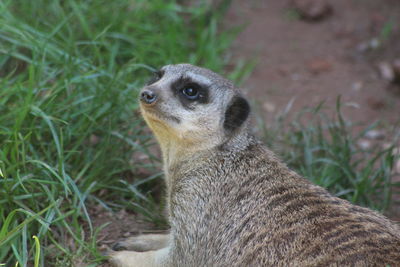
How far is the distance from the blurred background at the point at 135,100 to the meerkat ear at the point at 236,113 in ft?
3.17

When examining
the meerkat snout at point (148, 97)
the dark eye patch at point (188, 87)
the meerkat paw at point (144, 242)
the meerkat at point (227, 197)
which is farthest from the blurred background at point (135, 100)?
the dark eye patch at point (188, 87)

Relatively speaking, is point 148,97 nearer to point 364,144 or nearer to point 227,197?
point 227,197

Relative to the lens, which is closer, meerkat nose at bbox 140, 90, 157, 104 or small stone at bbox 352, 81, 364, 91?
meerkat nose at bbox 140, 90, 157, 104

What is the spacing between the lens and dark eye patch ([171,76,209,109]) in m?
3.70

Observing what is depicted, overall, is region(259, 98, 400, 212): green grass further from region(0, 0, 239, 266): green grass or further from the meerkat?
region(0, 0, 239, 266): green grass

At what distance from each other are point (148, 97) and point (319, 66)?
3.69m

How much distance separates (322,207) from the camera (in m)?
3.41

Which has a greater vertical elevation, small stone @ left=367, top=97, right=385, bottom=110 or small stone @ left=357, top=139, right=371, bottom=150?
small stone @ left=367, top=97, right=385, bottom=110

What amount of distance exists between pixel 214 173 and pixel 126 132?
43.8 inches

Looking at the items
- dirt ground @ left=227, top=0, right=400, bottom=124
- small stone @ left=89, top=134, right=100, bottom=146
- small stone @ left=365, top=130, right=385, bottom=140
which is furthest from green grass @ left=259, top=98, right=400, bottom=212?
small stone @ left=89, top=134, right=100, bottom=146

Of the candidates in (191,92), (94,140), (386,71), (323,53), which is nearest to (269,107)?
(323,53)

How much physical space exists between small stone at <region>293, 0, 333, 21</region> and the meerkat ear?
3956 mm

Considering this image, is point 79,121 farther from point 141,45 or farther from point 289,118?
point 289,118

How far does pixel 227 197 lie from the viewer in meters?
→ 3.69
